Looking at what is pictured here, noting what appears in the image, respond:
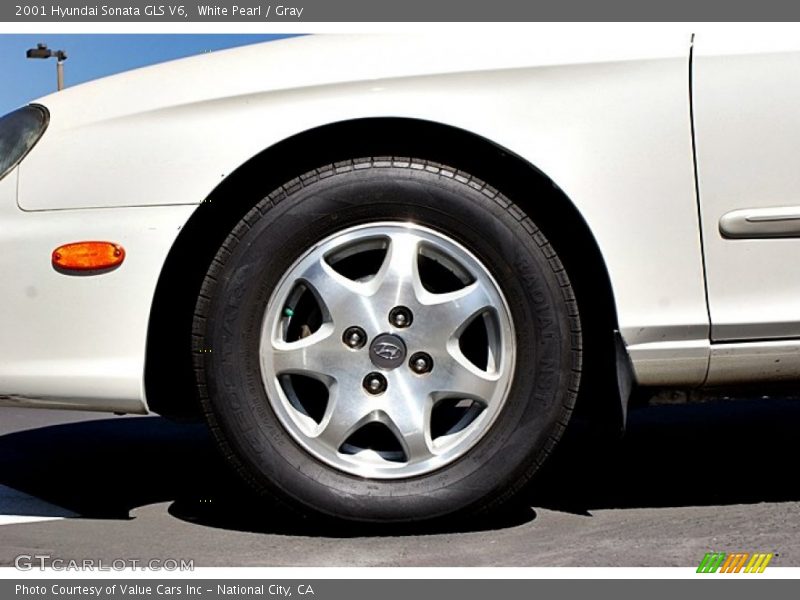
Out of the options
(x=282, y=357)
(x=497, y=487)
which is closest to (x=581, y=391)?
(x=497, y=487)

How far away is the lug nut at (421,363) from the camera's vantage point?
2348mm

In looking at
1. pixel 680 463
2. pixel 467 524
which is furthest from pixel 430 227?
pixel 680 463

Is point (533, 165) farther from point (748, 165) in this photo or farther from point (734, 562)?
point (734, 562)

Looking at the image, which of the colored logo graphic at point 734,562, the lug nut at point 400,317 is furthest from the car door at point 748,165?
the lug nut at point 400,317

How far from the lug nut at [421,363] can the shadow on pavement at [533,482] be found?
0.40m

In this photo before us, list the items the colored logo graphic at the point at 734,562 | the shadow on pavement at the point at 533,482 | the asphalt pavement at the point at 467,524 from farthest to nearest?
the shadow on pavement at the point at 533,482
the asphalt pavement at the point at 467,524
the colored logo graphic at the point at 734,562

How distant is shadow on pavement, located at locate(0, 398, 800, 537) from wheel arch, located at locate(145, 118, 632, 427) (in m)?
0.41

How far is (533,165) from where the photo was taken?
91.0 inches

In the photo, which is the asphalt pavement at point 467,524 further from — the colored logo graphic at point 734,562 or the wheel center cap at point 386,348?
the wheel center cap at point 386,348

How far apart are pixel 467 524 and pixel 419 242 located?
714 mm

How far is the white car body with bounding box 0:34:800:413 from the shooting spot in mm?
2312

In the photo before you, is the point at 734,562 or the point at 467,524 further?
the point at 467,524

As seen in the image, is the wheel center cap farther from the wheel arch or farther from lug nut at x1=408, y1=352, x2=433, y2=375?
the wheel arch

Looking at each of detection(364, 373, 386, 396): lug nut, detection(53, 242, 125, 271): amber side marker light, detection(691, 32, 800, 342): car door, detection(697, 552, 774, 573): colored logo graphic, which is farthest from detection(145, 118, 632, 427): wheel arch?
detection(364, 373, 386, 396): lug nut
